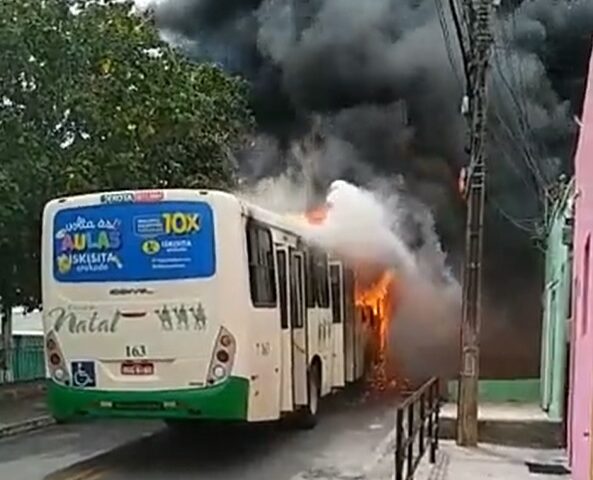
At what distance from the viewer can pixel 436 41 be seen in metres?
23.8

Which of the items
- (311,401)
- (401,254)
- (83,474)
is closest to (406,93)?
(401,254)

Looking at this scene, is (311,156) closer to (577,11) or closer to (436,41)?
(436,41)

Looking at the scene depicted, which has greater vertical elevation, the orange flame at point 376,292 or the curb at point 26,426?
the orange flame at point 376,292

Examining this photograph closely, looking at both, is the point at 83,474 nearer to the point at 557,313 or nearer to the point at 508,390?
the point at 557,313

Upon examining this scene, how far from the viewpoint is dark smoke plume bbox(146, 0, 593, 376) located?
2336 cm

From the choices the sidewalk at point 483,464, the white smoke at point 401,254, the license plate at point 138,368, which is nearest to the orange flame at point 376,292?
the white smoke at point 401,254

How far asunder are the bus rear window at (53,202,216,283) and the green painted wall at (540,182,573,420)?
6.45m

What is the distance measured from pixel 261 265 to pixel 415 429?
9.24ft

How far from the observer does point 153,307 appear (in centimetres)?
1110

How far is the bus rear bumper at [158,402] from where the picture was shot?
1095cm

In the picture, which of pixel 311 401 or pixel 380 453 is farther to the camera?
pixel 311 401

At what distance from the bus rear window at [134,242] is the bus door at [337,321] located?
6.15 m

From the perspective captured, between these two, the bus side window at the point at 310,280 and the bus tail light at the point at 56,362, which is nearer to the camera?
the bus tail light at the point at 56,362

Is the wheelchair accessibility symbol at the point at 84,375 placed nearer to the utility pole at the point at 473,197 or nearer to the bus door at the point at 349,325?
the utility pole at the point at 473,197
